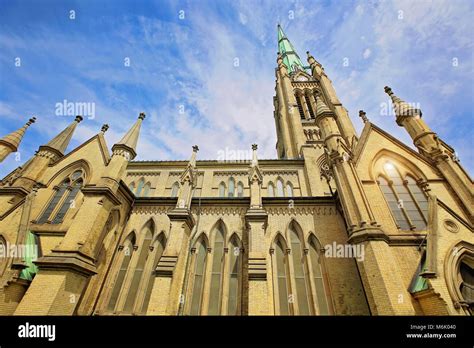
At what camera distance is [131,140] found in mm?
13367

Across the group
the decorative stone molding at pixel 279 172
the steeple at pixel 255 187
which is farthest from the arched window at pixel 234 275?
the decorative stone molding at pixel 279 172

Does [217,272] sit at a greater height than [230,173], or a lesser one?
lesser

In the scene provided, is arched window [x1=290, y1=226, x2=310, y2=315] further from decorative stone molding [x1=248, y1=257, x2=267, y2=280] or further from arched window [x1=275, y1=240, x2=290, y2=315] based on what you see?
decorative stone molding [x1=248, y1=257, x2=267, y2=280]

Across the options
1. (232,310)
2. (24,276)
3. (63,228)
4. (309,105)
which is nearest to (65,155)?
(63,228)

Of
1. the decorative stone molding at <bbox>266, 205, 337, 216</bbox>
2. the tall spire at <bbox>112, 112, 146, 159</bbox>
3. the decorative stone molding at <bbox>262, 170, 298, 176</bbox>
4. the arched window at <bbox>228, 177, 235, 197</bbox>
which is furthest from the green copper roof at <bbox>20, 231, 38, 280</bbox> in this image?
the decorative stone molding at <bbox>262, 170, 298, 176</bbox>

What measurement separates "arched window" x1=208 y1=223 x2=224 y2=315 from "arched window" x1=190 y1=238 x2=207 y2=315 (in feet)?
1.84

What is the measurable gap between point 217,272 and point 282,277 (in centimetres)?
364

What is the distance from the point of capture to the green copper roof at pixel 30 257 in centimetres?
941

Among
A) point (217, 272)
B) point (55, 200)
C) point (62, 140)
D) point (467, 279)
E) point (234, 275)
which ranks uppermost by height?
point (62, 140)

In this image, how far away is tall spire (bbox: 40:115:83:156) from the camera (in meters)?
15.2

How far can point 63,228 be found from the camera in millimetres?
11648

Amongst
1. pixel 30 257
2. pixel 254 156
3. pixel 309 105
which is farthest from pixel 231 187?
pixel 309 105

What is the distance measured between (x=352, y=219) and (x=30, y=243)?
16485 millimetres

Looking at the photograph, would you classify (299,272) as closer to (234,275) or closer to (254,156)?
(234,275)
